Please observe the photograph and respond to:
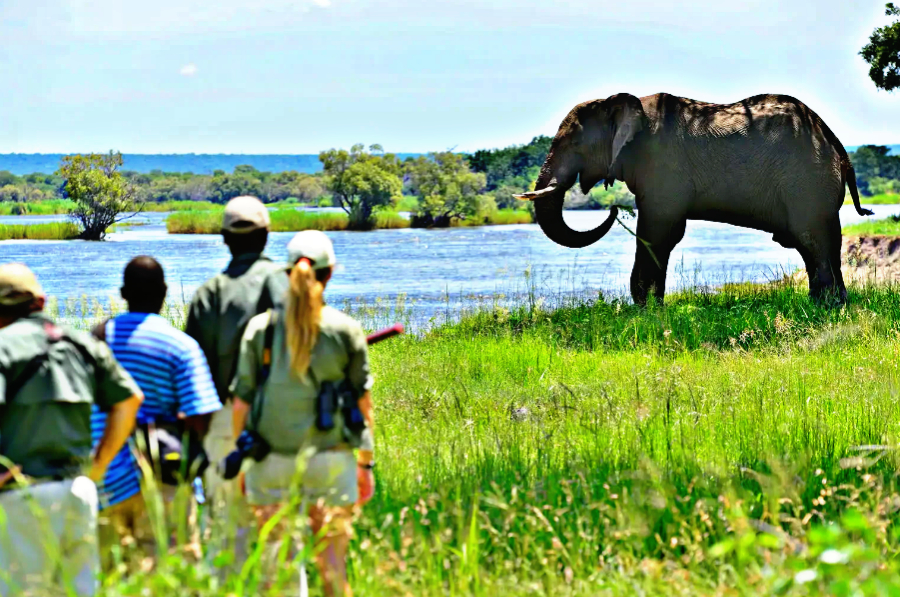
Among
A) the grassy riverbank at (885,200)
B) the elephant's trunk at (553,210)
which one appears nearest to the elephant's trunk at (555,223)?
the elephant's trunk at (553,210)

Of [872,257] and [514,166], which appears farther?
[514,166]

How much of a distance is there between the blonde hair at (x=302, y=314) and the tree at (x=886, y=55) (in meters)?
23.4

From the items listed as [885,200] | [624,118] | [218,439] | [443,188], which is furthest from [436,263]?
[885,200]

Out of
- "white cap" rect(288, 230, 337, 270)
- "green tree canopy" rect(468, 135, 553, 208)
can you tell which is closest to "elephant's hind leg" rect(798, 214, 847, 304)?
"white cap" rect(288, 230, 337, 270)

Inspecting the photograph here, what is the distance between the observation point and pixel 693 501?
628 cm

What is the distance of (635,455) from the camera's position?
7.28m

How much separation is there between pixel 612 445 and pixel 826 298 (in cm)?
768

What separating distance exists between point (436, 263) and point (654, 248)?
2589 cm

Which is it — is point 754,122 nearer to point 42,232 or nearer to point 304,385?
point 304,385

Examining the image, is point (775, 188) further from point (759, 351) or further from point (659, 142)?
point (759, 351)

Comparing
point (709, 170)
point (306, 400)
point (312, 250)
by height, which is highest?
point (709, 170)

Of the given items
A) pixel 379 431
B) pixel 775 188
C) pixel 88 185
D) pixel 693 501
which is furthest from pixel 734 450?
pixel 88 185

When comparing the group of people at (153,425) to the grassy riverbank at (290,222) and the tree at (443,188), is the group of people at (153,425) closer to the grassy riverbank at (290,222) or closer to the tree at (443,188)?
the grassy riverbank at (290,222)

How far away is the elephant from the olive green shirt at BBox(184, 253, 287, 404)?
9.66 m
